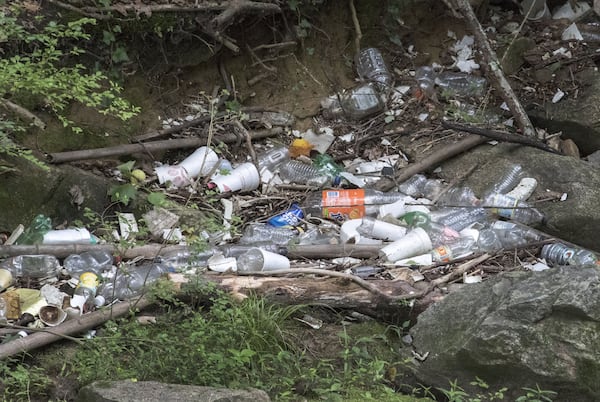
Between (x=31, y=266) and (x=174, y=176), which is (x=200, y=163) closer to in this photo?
(x=174, y=176)

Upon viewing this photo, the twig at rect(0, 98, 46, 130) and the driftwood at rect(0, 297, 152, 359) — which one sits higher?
the twig at rect(0, 98, 46, 130)

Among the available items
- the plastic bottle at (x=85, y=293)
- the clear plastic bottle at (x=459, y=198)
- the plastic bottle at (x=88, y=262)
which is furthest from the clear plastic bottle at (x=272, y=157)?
the plastic bottle at (x=85, y=293)

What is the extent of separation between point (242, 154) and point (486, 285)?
242 centimetres

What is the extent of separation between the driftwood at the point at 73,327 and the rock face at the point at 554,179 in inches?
104

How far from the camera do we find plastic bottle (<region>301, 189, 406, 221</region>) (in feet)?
16.7

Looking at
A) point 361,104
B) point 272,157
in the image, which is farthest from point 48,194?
point 361,104

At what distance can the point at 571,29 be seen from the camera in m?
6.80

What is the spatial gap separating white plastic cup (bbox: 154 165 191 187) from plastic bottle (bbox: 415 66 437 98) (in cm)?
218

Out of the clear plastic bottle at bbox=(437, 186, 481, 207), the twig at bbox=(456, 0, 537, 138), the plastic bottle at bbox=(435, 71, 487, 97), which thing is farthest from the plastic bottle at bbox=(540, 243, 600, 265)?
the plastic bottle at bbox=(435, 71, 487, 97)

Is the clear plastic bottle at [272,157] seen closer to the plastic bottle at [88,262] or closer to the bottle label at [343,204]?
the bottle label at [343,204]

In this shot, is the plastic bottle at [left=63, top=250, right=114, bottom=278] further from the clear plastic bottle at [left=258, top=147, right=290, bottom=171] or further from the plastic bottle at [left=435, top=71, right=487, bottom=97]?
the plastic bottle at [left=435, top=71, right=487, bottom=97]

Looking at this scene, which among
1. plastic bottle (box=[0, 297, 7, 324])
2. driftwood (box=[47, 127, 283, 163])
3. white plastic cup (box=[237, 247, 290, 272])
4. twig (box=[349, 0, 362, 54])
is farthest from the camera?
twig (box=[349, 0, 362, 54])

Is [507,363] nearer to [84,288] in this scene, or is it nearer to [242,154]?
[84,288]

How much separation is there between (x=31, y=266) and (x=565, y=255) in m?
3.00
